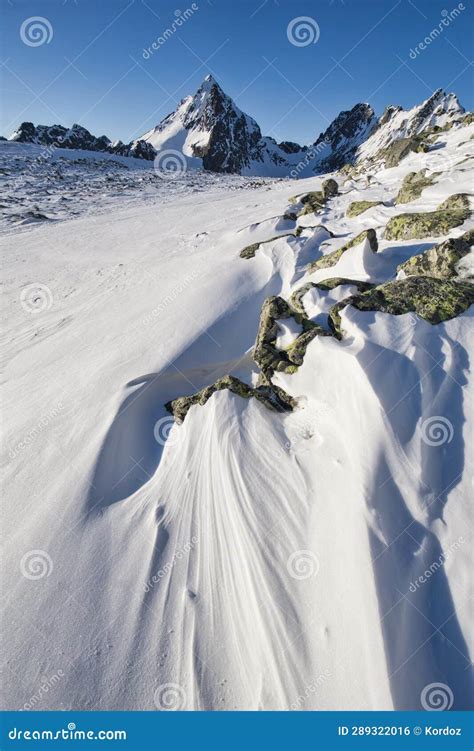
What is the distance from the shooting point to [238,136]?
109 m

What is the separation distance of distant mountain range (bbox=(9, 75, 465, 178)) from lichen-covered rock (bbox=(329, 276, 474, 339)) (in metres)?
83.9

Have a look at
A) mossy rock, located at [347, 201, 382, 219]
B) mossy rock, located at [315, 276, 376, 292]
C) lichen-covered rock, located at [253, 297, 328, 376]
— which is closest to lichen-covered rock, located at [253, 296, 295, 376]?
lichen-covered rock, located at [253, 297, 328, 376]

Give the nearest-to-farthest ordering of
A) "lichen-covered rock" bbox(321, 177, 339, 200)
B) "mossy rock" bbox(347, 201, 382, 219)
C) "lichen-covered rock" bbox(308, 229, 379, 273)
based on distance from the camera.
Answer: "lichen-covered rock" bbox(308, 229, 379, 273) → "mossy rock" bbox(347, 201, 382, 219) → "lichen-covered rock" bbox(321, 177, 339, 200)

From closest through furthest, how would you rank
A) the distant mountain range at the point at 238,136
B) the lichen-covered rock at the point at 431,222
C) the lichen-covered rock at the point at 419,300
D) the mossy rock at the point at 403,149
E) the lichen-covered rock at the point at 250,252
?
the lichen-covered rock at the point at 419,300
the lichen-covered rock at the point at 431,222
the lichen-covered rock at the point at 250,252
the mossy rock at the point at 403,149
the distant mountain range at the point at 238,136

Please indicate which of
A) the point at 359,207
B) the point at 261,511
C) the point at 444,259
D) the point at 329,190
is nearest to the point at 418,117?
the point at 329,190

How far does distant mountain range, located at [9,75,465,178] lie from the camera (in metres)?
76.8

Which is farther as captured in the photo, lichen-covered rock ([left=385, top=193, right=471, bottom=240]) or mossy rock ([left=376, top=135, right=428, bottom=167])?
mossy rock ([left=376, top=135, right=428, bottom=167])

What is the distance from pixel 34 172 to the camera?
4069 centimetres

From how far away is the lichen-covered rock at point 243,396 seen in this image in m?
4.68

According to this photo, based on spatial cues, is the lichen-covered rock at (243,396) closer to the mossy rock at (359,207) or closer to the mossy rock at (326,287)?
the mossy rock at (326,287)

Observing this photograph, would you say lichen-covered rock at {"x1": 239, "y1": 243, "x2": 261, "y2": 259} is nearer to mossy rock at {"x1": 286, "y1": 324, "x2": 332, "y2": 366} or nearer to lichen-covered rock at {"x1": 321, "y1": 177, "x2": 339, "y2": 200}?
mossy rock at {"x1": 286, "y1": 324, "x2": 332, "y2": 366}

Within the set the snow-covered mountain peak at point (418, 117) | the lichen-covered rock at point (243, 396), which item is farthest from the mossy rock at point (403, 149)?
the snow-covered mountain peak at point (418, 117)

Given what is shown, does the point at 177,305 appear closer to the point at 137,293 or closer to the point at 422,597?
the point at 137,293

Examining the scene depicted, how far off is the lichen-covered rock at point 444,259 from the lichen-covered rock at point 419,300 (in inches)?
19.5
